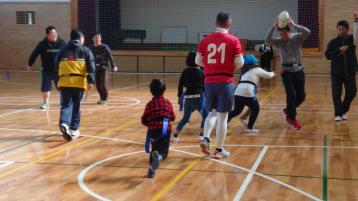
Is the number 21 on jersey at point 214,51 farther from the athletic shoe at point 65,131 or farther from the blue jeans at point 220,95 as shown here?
the athletic shoe at point 65,131

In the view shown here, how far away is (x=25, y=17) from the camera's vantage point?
23453 mm

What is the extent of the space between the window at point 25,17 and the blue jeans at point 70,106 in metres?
17.2

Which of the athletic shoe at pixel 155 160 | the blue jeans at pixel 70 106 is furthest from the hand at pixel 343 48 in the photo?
the athletic shoe at pixel 155 160

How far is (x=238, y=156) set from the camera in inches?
242

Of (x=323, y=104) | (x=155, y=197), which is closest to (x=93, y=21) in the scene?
(x=323, y=104)

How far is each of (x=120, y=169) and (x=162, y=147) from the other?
21.7 inches

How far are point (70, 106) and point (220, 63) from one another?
107 inches

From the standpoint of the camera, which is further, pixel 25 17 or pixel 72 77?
pixel 25 17

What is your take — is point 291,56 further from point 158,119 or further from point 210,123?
point 158,119

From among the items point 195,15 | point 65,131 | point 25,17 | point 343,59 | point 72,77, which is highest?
point 195,15

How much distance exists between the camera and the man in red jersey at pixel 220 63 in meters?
5.61

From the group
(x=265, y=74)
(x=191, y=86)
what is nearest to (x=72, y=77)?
(x=191, y=86)

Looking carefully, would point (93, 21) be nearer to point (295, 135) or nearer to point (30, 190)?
point (295, 135)

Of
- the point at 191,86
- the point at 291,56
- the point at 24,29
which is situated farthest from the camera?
the point at 24,29
